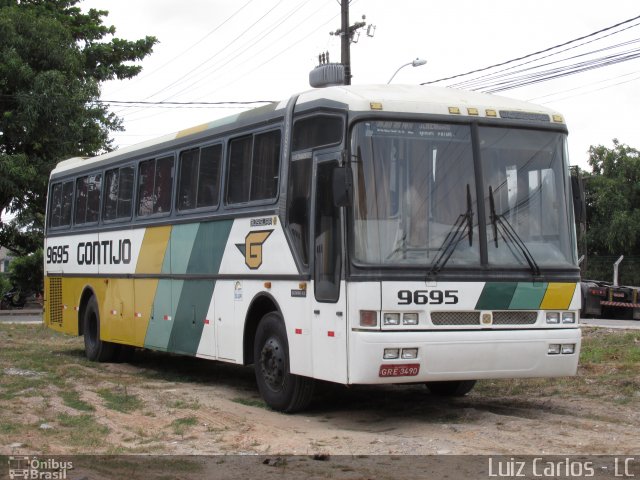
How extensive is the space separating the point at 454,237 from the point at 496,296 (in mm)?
703

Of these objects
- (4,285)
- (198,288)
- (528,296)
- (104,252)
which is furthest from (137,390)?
(4,285)

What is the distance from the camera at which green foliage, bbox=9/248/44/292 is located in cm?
4088

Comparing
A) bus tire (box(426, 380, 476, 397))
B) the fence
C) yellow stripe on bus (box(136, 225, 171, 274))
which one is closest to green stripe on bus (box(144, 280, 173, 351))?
yellow stripe on bus (box(136, 225, 171, 274))

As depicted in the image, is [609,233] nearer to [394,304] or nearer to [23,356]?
[23,356]

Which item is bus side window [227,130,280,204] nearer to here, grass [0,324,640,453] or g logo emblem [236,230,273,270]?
g logo emblem [236,230,273,270]

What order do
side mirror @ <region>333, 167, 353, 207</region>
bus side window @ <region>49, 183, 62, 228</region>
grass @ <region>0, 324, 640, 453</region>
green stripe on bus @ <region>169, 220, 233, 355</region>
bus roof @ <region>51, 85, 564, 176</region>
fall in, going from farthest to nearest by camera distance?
1. bus side window @ <region>49, 183, 62, 228</region>
2. green stripe on bus @ <region>169, 220, 233, 355</region>
3. bus roof @ <region>51, 85, 564, 176</region>
4. side mirror @ <region>333, 167, 353, 207</region>
5. grass @ <region>0, 324, 640, 453</region>

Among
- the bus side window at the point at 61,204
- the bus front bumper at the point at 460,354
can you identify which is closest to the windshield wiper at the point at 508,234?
the bus front bumper at the point at 460,354

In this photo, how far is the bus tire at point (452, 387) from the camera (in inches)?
447

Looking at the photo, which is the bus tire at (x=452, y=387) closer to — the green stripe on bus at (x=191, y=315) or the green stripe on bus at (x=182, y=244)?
the green stripe on bus at (x=191, y=315)

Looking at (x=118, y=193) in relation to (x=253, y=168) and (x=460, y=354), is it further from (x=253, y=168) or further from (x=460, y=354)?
(x=460, y=354)

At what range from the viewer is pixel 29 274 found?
4116 cm

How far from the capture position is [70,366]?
579 inches

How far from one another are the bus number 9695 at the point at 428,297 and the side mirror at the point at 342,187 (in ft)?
3.22

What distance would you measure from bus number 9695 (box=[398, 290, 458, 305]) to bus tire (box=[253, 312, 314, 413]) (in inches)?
66.8
